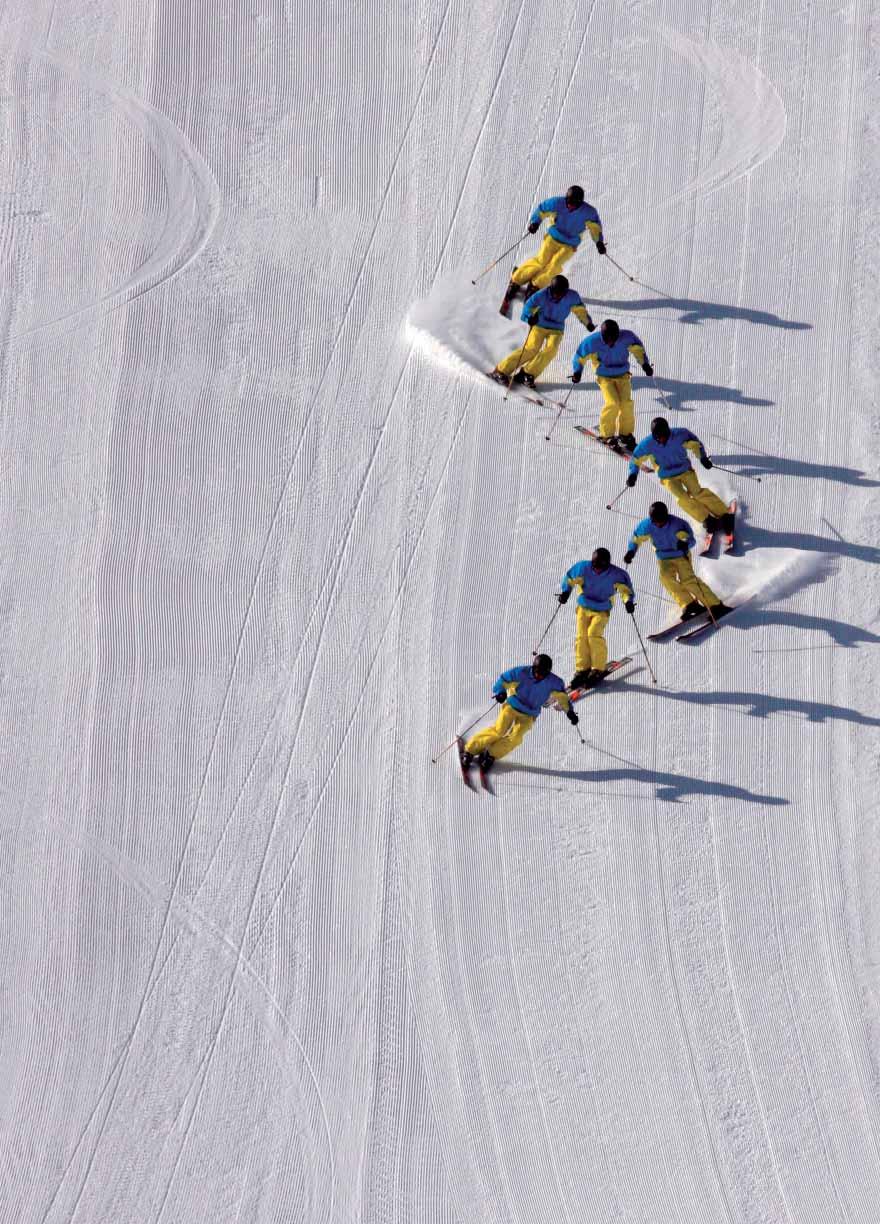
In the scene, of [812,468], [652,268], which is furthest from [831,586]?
[652,268]

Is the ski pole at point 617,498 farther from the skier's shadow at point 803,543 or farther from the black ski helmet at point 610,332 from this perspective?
the black ski helmet at point 610,332

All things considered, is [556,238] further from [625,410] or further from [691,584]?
[691,584]

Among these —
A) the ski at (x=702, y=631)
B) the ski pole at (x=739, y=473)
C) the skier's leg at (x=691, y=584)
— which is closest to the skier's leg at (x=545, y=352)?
the ski pole at (x=739, y=473)

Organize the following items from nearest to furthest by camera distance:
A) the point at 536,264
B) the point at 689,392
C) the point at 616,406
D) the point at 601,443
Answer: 1. the point at 616,406
2. the point at 601,443
3. the point at 689,392
4. the point at 536,264

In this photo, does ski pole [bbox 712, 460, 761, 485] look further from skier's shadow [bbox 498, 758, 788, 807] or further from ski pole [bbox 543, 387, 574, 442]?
skier's shadow [bbox 498, 758, 788, 807]

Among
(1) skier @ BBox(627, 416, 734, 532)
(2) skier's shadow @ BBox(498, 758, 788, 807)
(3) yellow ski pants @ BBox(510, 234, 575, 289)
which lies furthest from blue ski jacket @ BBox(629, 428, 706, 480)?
(2) skier's shadow @ BBox(498, 758, 788, 807)

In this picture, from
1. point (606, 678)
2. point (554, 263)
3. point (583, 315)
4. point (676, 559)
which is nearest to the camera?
point (676, 559)

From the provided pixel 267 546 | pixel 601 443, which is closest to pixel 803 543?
pixel 601 443

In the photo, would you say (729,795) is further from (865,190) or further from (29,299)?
(29,299)
